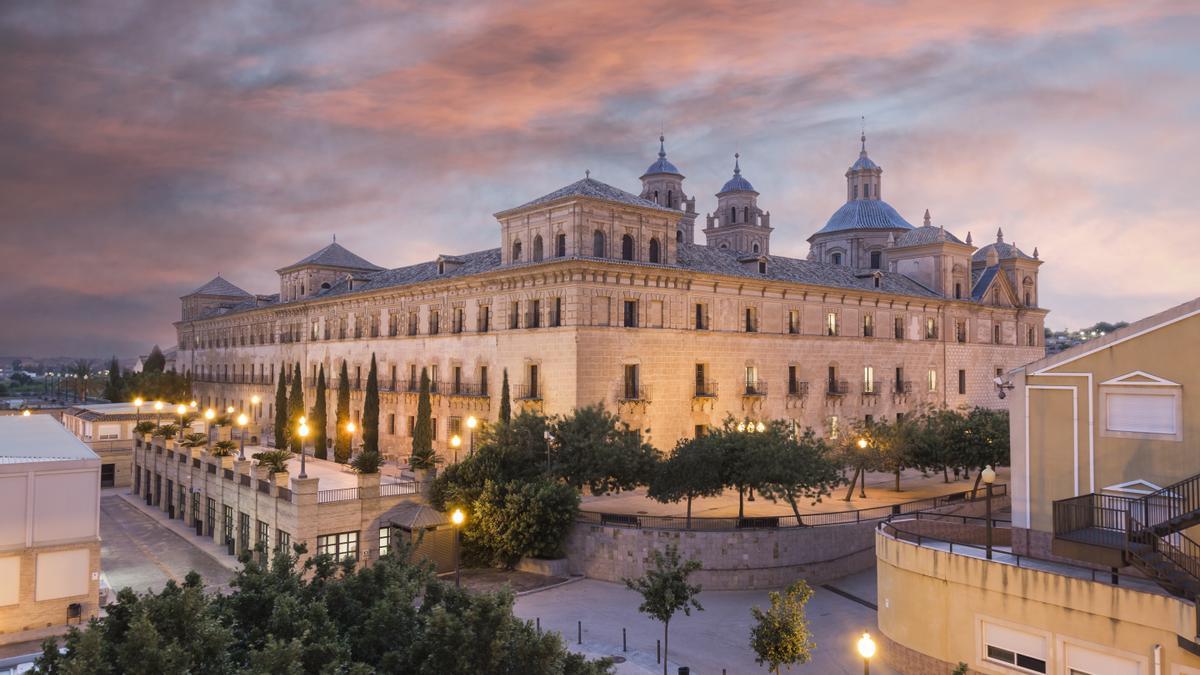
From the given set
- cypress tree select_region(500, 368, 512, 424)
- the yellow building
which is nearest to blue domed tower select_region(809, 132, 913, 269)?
cypress tree select_region(500, 368, 512, 424)

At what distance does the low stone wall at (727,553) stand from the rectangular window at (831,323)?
22.7m

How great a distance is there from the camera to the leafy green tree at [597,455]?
3250 cm

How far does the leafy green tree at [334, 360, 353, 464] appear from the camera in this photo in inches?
1970

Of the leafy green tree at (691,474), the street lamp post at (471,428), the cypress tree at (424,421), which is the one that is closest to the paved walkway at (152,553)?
the cypress tree at (424,421)

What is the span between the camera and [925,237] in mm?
61562

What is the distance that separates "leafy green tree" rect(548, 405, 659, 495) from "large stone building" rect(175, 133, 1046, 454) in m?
5.79

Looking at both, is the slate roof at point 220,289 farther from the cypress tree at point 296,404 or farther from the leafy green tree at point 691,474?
the leafy green tree at point 691,474

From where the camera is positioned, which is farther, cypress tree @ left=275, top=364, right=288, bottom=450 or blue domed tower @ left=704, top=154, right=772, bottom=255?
blue domed tower @ left=704, top=154, right=772, bottom=255

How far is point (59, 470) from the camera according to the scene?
84.5 feet

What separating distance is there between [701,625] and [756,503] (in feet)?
43.2

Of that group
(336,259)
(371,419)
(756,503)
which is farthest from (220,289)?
(756,503)

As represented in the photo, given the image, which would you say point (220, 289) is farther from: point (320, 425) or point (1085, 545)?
point (1085, 545)

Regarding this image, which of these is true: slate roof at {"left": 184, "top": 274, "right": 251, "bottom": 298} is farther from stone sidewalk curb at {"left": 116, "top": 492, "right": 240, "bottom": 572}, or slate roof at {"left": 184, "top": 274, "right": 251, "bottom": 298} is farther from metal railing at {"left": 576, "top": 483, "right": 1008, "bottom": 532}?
metal railing at {"left": 576, "top": 483, "right": 1008, "bottom": 532}

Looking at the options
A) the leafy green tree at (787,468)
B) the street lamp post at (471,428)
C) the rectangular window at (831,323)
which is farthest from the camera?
the rectangular window at (831,323)
